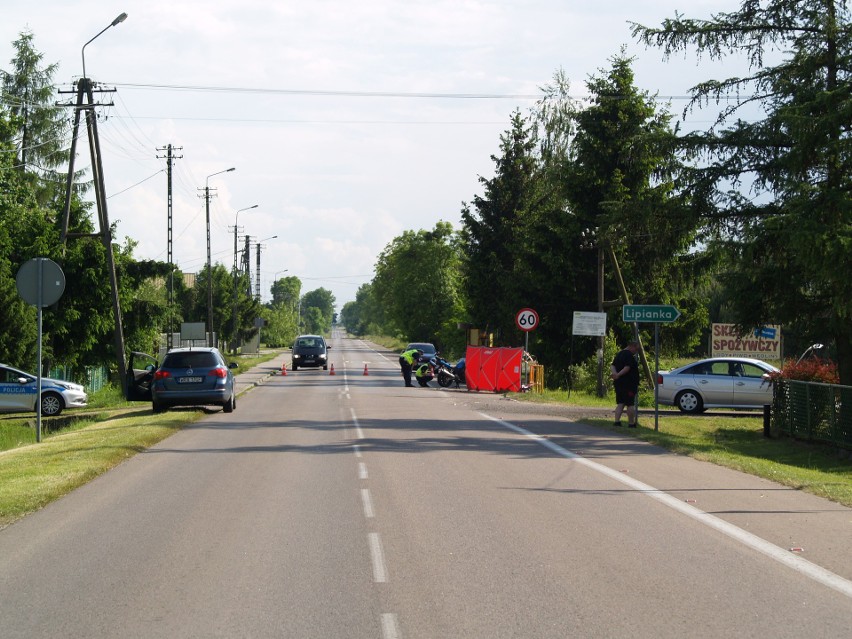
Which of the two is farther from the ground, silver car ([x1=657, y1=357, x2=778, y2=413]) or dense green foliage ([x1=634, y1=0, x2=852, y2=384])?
dense green foliage ([x1=634, y1=0, x2=852, y2=384])

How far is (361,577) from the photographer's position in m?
7.36

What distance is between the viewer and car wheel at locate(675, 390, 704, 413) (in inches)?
1132

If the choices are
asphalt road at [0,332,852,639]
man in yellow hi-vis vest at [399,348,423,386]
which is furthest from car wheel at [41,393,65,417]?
man in yellow hi-vis vest at [399,348,423,386]

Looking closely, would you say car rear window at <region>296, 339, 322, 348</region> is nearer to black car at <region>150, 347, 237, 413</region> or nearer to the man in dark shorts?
black car at <region>150, 347, 237, 413</region>

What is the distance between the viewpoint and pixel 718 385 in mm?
28609

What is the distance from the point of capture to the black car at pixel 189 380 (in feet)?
80.6

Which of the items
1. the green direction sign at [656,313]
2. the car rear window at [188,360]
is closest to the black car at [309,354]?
the car rear window at [188,360]

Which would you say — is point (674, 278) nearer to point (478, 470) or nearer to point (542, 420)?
point (542, 420)

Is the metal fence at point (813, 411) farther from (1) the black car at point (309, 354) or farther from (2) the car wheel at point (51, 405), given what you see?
(1) the black car at point (309, 354)

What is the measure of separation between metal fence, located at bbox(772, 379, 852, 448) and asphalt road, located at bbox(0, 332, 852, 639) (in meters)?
4.95

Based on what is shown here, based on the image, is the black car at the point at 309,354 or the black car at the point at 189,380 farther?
the black car at the point at 309,354

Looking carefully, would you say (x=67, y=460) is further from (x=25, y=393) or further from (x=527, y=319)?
(x=527, y=319)

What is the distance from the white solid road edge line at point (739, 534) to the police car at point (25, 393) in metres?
18.4

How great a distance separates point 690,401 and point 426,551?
21827 mm
